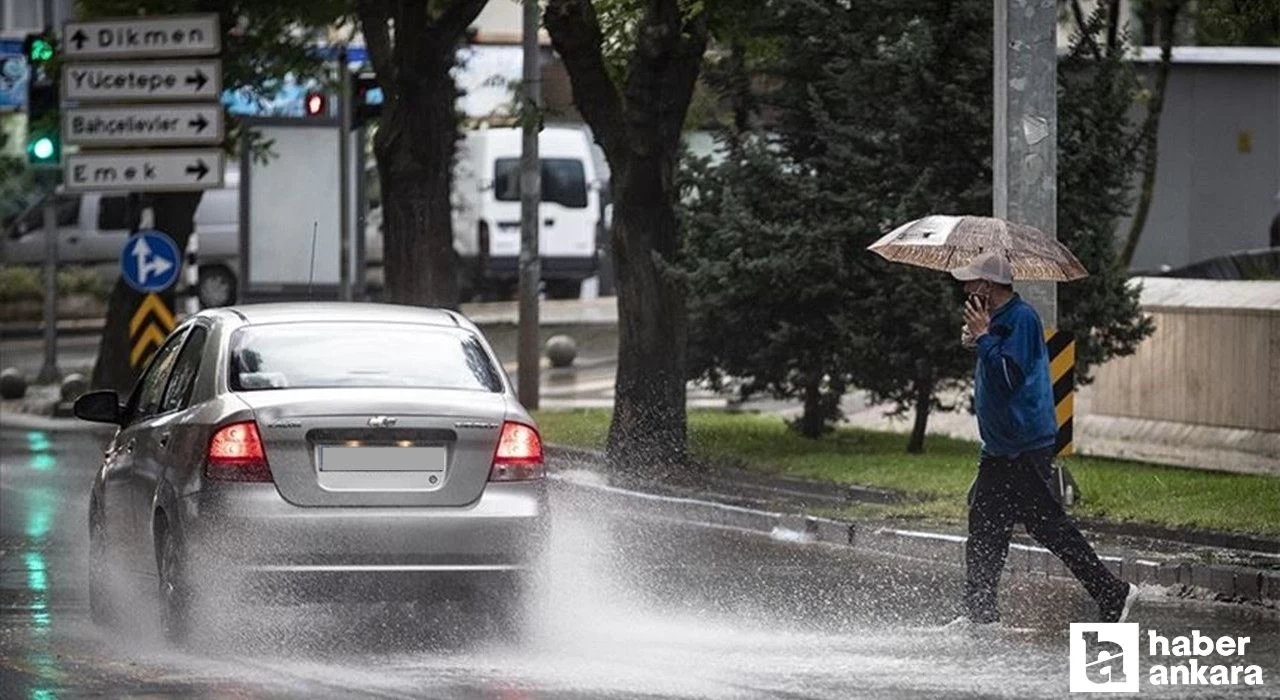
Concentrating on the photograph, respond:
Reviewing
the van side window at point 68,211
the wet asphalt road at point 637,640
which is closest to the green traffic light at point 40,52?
the van side window at point 68,211

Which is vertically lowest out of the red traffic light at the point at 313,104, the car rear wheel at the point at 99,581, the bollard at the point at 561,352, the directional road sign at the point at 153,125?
the bollard at the point at 561,352

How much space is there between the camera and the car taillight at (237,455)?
11492mm

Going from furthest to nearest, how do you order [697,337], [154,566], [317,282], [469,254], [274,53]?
[469,254] → [317,282] → [274,53] → [697,337] → [154,566]

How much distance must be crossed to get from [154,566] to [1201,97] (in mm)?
22757

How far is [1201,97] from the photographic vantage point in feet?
108

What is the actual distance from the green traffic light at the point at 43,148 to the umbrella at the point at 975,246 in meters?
18.9

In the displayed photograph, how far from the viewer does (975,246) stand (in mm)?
13562

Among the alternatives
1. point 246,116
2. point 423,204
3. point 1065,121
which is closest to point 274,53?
point 246,116

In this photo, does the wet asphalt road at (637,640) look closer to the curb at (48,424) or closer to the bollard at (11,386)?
the curb at (48,424)

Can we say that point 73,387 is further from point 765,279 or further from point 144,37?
point 765,279

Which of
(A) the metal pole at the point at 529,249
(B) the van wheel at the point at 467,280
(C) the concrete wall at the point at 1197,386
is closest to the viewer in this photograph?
(C) the concrete wall at the point at 1197,386

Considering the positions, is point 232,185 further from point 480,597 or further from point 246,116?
point 480,597

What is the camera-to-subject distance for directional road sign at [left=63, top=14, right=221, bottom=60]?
92.2 ft

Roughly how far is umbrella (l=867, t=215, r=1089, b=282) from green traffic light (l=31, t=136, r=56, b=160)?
1886cm
